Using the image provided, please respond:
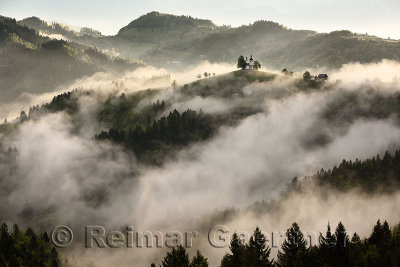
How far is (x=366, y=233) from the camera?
187500 millimetres

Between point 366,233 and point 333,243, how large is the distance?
108 meters

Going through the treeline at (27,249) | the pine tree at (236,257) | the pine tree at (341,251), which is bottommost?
the treeline at (27,249)

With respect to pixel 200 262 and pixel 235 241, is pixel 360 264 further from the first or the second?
pixel 200 262

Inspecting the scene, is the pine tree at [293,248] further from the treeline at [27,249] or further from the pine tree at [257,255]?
the treeline at [27,249]

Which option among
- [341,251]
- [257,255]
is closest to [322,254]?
[341,251]

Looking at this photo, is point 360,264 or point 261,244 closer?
point 360,264

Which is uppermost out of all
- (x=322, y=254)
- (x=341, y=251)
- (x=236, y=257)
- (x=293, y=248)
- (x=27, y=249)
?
(x=341, y=251)

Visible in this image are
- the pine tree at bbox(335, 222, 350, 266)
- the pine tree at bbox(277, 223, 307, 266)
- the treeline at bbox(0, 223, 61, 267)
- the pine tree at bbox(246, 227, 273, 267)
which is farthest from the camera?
the treeline at bbox(0, 223, 61, 267)

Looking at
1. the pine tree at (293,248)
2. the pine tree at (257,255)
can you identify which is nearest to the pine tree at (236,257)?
the pine tree at (257,255)

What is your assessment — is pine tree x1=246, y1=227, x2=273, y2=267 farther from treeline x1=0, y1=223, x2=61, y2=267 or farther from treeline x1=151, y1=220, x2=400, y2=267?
treeline x1=0, y1=223, x2=61, y2=267

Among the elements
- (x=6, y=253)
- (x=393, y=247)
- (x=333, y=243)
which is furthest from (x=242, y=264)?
(x=6, y=253)

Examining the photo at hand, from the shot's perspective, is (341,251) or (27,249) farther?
(27,249)

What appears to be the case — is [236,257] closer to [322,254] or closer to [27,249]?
[322,254]

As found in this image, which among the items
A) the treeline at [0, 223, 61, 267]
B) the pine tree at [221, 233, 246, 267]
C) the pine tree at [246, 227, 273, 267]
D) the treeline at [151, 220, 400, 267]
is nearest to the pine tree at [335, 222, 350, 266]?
the treeline at [151, 220, 400, 267]
